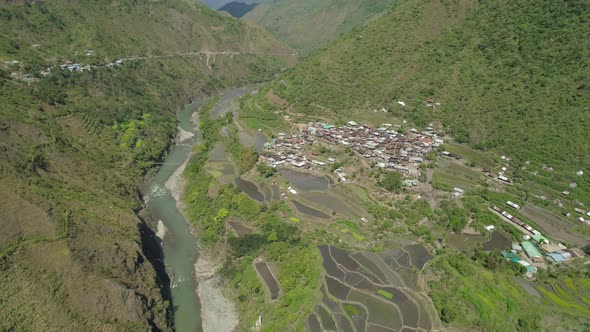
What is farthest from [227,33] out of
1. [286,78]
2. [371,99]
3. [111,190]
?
[111,190]

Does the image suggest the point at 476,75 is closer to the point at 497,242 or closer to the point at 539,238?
the point at 539,238

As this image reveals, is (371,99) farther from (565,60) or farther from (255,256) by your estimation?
(255,256)

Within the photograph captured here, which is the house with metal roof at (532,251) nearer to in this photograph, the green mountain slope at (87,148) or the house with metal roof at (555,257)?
the house with metal roof at (555,257)

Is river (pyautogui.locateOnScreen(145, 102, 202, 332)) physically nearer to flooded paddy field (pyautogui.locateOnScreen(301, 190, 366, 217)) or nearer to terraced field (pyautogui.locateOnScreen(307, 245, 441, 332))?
terraced field (pyautogui.locateOnScreen(307, 245, 441, 332))

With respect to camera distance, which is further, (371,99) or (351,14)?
(351,14)

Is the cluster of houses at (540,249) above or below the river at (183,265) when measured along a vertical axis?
above

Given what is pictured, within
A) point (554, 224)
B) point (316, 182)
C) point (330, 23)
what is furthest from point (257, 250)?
point (330, 23)

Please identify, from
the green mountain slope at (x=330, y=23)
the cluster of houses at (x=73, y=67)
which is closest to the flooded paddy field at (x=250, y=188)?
the cluster of houses at (x=73, y=67)
